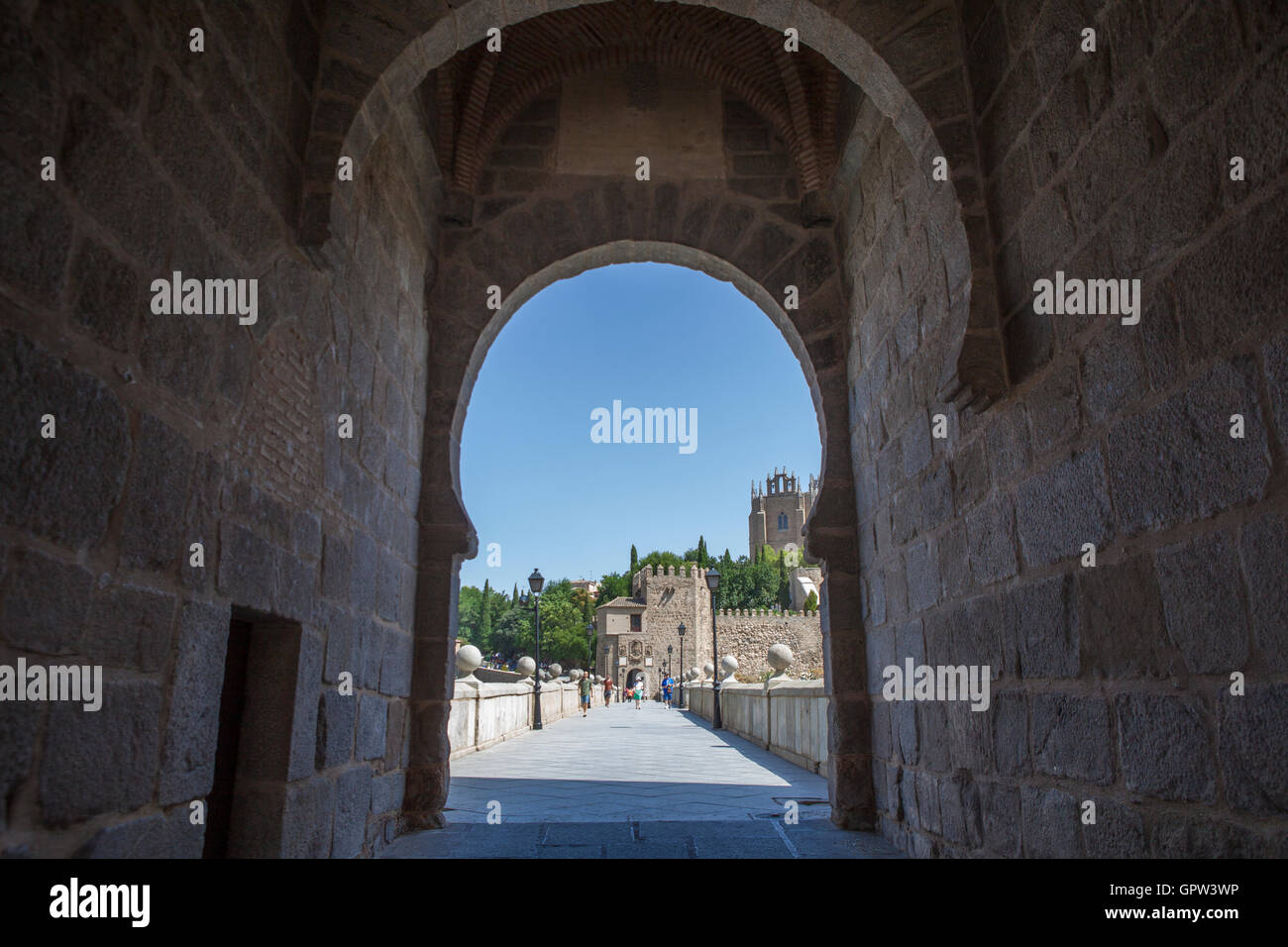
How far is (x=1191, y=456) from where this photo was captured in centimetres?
187

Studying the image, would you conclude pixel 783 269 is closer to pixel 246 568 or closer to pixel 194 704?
pixel 246 568

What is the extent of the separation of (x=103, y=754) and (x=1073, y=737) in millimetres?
2601

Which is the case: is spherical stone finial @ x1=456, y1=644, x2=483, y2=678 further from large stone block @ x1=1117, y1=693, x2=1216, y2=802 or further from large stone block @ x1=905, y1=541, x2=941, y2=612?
large stone block @ x1=1117, y1=693, x2=1216, y2=802

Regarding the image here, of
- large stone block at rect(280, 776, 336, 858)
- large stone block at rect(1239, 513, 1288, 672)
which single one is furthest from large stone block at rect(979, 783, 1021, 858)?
large stone block at rect(280, 776, 336, 858)

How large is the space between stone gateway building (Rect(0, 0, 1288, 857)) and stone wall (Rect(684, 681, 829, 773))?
2.31 metres

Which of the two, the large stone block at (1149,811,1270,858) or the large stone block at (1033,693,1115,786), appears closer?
the large stone block at (1149,811,1270,858)

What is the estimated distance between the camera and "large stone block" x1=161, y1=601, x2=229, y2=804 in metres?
2.12

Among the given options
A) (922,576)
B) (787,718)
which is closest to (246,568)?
(922,576)

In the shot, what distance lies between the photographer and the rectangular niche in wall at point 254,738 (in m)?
2.78

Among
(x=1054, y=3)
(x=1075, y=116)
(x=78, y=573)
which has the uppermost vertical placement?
(x=1054, y=3)

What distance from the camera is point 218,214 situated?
7.89 ft

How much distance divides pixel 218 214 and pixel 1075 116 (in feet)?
8.69
